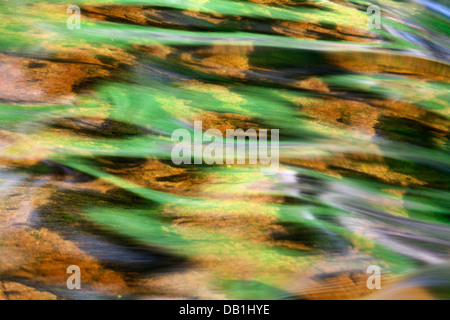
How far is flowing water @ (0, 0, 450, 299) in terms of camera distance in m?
1.19

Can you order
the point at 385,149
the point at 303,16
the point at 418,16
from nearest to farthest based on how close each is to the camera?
the point at 385,149 → the point at 303,16 → the point at 418,16

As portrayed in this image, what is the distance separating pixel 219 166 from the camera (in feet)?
5.04

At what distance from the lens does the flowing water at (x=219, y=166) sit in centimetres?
119

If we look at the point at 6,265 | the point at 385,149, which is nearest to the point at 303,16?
the point at 385,149

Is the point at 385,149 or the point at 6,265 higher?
the point at 385,149

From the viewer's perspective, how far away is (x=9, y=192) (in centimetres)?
131

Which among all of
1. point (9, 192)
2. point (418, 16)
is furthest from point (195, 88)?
point (418, 16)

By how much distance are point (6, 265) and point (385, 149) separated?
1311 millimetres

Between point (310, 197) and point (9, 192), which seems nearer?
point (9, 192)

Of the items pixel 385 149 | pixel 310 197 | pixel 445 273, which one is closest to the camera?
pixel 445 273
